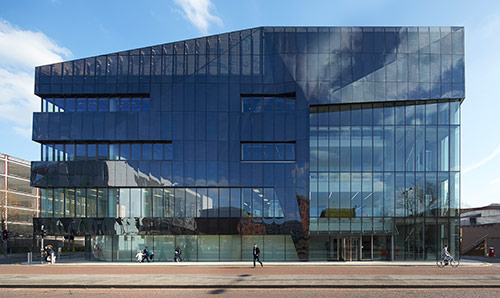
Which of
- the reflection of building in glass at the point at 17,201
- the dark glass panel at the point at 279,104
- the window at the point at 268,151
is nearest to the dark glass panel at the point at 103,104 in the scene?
the window at the point at 268,151

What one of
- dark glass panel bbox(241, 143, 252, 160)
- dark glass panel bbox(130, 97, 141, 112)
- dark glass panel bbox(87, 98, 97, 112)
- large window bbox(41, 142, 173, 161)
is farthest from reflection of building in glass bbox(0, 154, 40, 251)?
dark glass panel bbox(241, 143, 252, 160)

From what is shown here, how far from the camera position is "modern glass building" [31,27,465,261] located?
36594 millimetres

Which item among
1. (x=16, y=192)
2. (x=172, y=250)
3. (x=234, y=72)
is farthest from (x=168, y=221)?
(x=16, y=192)

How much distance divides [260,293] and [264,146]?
2139cm

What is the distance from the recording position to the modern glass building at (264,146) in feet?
120

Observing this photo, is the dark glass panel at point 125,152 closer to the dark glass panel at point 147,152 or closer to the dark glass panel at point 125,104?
the dark glass panel at point 147,152

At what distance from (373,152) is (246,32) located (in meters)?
16.6

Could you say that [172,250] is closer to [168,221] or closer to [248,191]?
[168,221]

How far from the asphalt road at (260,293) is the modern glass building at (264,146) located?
A: 18.6 meters

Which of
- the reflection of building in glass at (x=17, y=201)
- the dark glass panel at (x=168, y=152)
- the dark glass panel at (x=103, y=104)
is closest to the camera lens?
the dark glass panel at (x=168, y=152)

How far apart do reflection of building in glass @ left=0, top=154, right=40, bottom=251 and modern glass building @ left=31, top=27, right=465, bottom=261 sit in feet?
122

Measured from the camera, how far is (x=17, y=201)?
73688mm

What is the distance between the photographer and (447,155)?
36750 mm

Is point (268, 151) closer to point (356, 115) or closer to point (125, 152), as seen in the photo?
point (356, 115)
